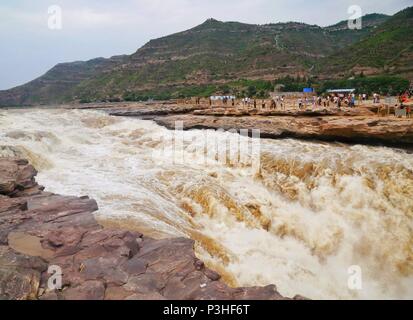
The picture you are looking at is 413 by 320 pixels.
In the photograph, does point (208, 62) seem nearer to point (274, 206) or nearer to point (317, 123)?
point (317, 123)

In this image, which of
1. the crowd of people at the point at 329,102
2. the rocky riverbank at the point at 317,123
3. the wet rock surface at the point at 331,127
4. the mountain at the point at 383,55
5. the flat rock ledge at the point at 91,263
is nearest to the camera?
the flat rock ledge at the point at 91,263

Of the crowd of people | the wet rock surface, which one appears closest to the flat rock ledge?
the wet rock surface

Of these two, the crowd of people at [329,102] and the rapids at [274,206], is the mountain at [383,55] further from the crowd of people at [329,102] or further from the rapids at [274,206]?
the rapids at [274,206]

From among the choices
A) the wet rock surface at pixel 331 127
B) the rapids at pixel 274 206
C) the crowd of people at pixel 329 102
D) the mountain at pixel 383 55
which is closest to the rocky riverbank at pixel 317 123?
the wet rock surface at pixel 331 127

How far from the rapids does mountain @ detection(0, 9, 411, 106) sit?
45.6m

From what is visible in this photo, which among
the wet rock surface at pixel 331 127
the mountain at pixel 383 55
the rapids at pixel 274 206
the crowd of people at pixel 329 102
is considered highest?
the mountain at pixel 383 55

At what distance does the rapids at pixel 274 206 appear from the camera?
9.05 m

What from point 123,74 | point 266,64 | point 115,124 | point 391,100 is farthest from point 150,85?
point 391,100

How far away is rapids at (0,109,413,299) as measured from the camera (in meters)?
9.05

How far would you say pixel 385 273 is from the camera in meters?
10.0

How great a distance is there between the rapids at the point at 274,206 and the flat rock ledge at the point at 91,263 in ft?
3.36
